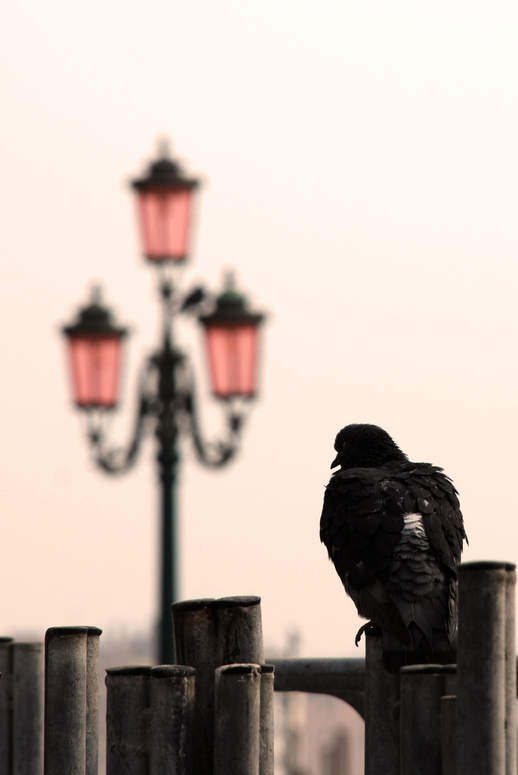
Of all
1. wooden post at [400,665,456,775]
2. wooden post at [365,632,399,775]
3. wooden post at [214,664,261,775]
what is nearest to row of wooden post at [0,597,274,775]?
wooden post at [214,664,261,775]

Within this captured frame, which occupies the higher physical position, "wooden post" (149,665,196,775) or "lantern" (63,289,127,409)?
"lantern" (63,289,127,409)

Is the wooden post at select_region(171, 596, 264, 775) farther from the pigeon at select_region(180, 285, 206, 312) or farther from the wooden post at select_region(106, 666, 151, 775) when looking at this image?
the pigeon at select_region(180, 285, 206, 312)

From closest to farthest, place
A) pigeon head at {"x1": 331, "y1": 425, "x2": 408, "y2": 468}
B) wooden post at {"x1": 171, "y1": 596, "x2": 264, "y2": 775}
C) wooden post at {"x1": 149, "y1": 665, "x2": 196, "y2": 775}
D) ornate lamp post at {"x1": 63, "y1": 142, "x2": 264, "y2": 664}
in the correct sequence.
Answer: wooden post at {"x1": 149, "y1": 665, "x2": 196, "y2": 775} < wooden post at {"x1": 171, "y1": 596, "x2": 264, "y2": 775} < pigeon head at {"x1": 331, "y1": 425, "x2": 408, "y2": 468} < ornate lamp post at {"x1": 63, "y1": 142, "x2": 264, "y2": 664}

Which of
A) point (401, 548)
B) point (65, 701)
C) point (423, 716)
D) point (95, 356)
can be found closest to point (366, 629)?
point (401, 548)

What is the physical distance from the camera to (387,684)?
11.5 ft

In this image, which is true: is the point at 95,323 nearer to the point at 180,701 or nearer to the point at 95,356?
the point at 95,356

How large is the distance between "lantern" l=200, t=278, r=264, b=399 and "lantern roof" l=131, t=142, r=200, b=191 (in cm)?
91

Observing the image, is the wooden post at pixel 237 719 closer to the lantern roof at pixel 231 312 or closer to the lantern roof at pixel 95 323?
the lantern roof at pixel 231 312

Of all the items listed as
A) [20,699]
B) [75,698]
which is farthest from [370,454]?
[75,698]

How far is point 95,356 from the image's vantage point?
1083 cm

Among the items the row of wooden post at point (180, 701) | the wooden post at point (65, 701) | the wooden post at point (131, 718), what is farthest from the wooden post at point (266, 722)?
the wooden post at point (65, 701)

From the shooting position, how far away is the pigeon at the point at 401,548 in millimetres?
4605

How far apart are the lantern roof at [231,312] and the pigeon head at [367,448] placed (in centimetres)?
421

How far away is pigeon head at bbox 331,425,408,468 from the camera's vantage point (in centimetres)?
637
